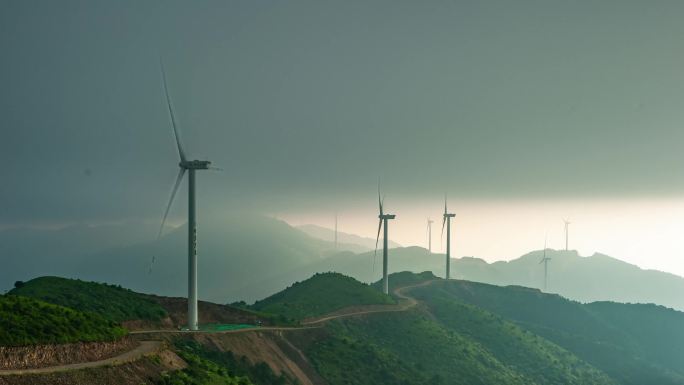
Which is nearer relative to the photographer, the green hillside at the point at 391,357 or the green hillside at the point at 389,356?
the green hillside at the point at 389,356

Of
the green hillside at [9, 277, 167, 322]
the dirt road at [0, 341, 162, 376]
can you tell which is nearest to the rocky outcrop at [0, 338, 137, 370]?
the dirt road at [0, 341, 162, 376]

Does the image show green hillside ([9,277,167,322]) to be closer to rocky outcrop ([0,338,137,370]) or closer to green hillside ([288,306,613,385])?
green hillside ([288,306,613,385])

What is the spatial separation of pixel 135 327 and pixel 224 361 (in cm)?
1792

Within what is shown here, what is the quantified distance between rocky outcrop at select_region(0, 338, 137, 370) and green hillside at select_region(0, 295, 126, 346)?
75 centimetres

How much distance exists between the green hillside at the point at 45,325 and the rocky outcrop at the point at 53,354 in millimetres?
746

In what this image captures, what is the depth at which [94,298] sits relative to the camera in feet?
408

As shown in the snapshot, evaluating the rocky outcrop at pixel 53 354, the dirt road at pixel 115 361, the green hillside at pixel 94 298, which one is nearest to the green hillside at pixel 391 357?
the green hillside at pixel 94 298

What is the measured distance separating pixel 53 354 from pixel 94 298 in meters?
57.2

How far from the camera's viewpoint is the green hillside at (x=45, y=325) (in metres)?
68.8

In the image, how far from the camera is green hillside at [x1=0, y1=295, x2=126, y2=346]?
68.8 m

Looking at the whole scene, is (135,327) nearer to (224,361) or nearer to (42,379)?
(224,361)

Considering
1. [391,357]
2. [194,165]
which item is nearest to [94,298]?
[194,165]

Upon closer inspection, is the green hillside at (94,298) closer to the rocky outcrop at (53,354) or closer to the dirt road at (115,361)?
the dirt road at (115,361)


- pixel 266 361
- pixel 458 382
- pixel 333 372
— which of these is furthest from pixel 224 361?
pixel 458 382
